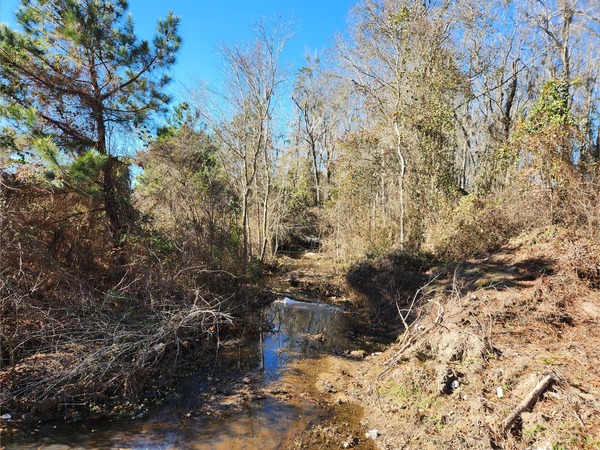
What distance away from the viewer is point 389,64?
14016 mm

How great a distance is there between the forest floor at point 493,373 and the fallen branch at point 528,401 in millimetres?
12

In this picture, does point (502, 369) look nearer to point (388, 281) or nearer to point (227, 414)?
point (227, 414)

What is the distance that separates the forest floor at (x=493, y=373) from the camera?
13.8 ft

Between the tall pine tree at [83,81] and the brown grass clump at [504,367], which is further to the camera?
the tall pine tree at [83,81]

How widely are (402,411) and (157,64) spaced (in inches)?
340

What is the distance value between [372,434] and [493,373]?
1908 mm

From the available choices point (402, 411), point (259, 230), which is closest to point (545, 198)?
point (402, 411)

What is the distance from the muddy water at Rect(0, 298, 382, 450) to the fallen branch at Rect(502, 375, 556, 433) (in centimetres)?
261

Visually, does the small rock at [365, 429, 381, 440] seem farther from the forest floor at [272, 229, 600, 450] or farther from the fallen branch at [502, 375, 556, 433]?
the fallen branch at [502, 375, 556, 433]

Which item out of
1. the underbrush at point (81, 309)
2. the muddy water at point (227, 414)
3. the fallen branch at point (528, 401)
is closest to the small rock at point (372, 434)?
the muddy water at point (227, 414)

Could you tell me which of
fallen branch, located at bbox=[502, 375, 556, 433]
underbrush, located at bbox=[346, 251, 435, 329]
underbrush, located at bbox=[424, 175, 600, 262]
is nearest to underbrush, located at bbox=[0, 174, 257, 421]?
underbrush, located at bbox=[346, 251, 435, 329]

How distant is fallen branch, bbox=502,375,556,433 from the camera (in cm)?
418

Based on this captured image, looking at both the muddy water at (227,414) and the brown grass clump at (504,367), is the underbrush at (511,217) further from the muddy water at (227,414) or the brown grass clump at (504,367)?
the muddy water at (227,414)

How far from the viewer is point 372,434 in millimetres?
5020
